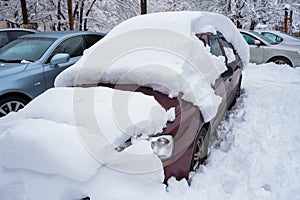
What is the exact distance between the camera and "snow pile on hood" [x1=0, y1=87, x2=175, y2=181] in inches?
75.7

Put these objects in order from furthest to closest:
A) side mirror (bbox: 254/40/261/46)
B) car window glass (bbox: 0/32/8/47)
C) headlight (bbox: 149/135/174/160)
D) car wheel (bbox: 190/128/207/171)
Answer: side mirror (bbox: 254/40/261/46) → car window glass (bbox: 0/32/8/47) → car wheel (bbox: 190/128/207/171) → headlight (bbox: 149/135/174/160)

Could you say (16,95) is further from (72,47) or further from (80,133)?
(80,133)

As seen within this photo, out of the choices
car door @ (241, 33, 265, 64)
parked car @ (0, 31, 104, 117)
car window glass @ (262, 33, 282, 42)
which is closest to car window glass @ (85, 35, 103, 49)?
parked car @ (0, 31, 104, 117)

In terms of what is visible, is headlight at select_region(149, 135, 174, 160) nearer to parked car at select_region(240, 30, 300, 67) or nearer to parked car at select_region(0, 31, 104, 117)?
parked car at select_region(0, 31, 104, 117)

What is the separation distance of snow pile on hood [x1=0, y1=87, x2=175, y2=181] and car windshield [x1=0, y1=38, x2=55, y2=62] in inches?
96.6

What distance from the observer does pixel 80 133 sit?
2102mm

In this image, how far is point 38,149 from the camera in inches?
77.0

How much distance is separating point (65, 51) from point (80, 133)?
3356 mm

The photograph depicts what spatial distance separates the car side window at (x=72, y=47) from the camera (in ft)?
16.3

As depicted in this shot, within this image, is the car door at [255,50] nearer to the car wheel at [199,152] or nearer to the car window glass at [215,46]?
the car window glass at [215,46]

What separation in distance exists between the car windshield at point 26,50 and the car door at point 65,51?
0.19m

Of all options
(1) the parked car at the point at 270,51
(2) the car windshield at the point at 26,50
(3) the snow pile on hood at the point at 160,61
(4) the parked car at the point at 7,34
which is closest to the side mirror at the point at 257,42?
(1) the parked car at the point at 270,51

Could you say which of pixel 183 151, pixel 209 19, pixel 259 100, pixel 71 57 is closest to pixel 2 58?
pixel 71 57

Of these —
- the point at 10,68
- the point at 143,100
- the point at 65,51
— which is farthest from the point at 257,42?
the point at 143,100
